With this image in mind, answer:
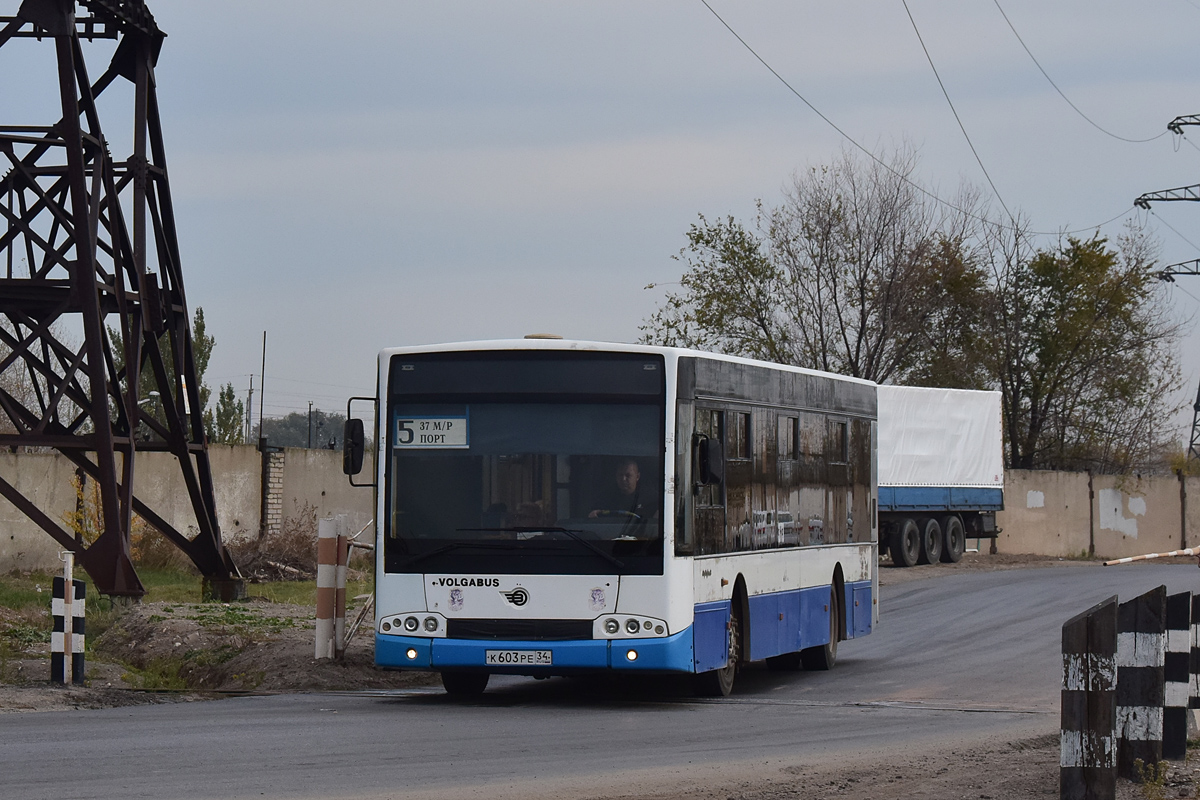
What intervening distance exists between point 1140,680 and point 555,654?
5185 millimetres

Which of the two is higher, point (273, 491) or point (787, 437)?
point (787, 437)

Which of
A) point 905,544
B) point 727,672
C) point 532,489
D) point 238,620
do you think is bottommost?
point 727,672

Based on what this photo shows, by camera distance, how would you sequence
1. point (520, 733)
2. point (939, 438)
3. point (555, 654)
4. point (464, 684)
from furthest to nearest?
point (939, 438)
point (464, 684)
point (555, 654)
point (520, 733)

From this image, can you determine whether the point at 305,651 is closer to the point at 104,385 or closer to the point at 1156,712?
the point at 104,385

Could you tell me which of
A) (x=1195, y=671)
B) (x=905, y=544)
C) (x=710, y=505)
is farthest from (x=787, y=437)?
(x=905, y=544)

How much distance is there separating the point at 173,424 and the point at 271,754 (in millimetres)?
13998

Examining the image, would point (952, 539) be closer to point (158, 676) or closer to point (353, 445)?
point (158, 676)

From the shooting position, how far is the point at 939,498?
38938 mm

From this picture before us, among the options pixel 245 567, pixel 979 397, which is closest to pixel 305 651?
pixel 245 567

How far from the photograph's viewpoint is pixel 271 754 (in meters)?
9.66

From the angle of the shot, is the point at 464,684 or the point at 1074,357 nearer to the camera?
the point at 464,684

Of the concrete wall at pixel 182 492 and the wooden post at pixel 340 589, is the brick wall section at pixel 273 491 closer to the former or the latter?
the concrete wall at pixel 182 492

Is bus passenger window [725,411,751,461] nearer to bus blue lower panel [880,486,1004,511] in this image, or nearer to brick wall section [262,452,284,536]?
brick wall section [262,452,284,536]

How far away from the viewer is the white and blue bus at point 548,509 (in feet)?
41.7
